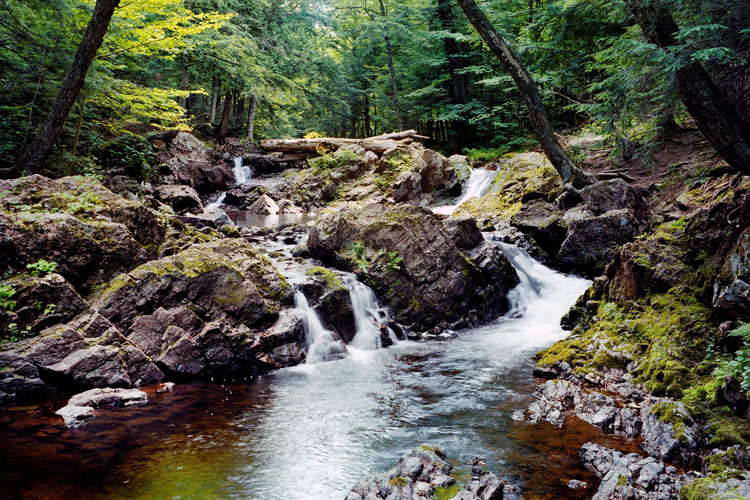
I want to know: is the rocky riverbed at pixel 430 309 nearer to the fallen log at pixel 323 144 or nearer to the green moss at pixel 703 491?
the green moss at pixel 703 491

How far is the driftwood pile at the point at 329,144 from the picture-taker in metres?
23.3

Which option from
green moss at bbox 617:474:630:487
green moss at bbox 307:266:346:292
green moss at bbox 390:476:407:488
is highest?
green moss at bbox 307:266:346:292

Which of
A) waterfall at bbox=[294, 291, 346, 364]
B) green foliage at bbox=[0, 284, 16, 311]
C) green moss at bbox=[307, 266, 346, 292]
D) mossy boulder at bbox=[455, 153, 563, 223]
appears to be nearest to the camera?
green foliage at bbox=[0, 284, 16, 311]

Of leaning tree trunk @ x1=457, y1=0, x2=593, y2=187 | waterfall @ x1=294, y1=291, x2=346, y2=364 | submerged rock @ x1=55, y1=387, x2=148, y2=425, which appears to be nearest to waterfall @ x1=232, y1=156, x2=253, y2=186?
leaning tree trunk @ x1=457, y1=0, x2=593, y2=187

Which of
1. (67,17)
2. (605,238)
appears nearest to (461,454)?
(605,238)

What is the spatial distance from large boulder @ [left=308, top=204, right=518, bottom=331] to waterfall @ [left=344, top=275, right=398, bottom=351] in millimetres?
300

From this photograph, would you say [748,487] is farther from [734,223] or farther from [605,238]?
[605,238]

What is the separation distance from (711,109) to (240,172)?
21.2 metres

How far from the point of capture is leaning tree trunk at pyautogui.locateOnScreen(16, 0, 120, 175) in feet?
29.4

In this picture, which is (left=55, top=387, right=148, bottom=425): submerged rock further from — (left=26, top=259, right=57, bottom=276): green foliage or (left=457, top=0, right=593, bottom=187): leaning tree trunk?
(left=457, top=0, right=593, bottom=187): leaning tree trunk

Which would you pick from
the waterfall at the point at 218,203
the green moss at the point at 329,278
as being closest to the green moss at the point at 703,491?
the green moss at the point at 329,278

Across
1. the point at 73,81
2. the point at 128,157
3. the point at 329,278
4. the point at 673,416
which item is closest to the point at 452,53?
the point at 128,157

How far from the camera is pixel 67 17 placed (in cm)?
973

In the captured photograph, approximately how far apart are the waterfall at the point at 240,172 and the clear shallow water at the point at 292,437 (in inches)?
668
